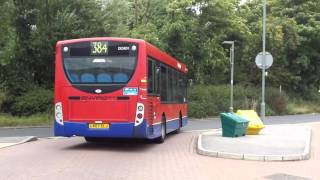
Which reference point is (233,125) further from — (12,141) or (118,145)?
(12,141)

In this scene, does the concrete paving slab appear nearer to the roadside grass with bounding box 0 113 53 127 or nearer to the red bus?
the red bus

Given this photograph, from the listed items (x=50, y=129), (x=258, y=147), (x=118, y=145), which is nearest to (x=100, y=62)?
(x=118, y=145)

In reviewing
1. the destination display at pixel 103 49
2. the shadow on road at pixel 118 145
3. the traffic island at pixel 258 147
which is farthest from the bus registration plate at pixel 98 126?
the traffic island at pixel 258 147

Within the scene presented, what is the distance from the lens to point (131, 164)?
13609mm

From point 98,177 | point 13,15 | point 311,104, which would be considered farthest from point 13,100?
point 311,104

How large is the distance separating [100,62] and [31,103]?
1738 cm

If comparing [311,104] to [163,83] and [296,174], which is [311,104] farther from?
[296,174]

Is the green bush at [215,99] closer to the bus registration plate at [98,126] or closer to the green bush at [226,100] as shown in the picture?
the green bush at [226,100]

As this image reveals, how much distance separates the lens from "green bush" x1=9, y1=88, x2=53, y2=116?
3278 cm

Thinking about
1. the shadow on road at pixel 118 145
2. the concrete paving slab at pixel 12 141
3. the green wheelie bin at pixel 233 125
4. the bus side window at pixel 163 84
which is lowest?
the shadow on road at pixel 118 145

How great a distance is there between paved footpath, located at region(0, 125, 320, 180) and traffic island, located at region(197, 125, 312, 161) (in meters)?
0.37

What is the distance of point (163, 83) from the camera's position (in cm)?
1911

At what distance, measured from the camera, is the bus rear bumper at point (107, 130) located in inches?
632

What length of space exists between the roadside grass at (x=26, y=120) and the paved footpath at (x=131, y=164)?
11960mm
